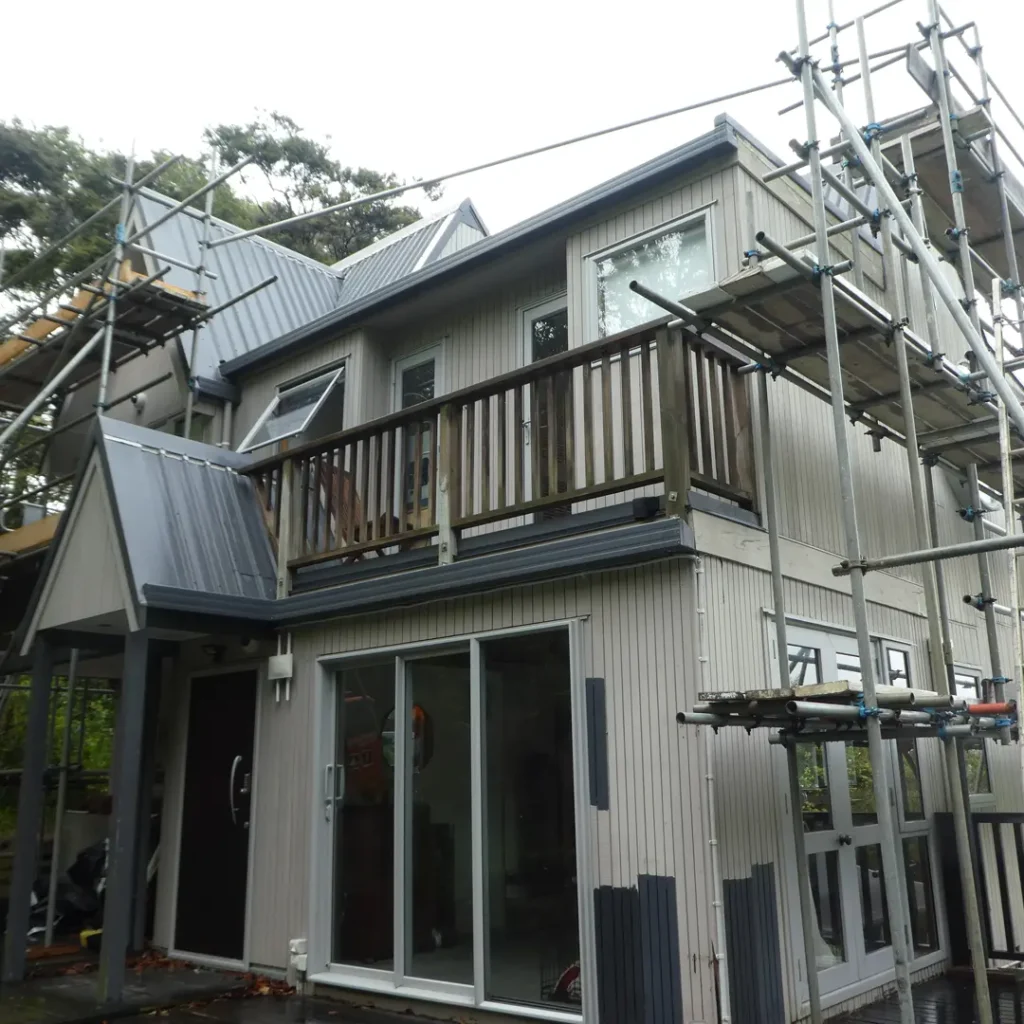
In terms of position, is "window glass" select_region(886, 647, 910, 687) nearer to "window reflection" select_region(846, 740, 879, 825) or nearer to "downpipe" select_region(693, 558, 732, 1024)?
"window reflection" select_region(846, 740, 879, 825)

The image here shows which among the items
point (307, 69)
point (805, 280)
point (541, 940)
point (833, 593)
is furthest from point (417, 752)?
point (307, 69)

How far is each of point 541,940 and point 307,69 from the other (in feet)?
28.3

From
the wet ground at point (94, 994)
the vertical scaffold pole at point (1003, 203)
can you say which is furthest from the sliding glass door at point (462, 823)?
the vertical scaffold pole at point (1003, 203)

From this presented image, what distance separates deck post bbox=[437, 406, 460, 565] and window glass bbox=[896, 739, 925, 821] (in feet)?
10.8

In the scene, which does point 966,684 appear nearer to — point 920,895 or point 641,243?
point 920,895

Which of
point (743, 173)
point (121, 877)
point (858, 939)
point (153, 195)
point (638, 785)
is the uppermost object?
point (153, 195)

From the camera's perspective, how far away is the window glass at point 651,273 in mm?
6477

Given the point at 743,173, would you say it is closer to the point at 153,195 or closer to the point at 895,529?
the point at 895,529

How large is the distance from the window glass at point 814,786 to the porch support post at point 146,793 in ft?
15.8

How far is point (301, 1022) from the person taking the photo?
5.31 meters

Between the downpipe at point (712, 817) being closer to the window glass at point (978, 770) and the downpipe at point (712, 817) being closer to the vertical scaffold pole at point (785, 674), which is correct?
the vertical scaffold pole at point (785, 674)

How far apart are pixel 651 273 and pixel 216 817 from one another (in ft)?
16.9

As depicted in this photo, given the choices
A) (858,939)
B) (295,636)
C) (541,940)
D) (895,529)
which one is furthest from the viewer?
(895,529)

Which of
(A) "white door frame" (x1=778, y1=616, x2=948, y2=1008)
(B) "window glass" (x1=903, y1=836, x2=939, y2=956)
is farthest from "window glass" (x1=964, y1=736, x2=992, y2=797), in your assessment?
(A) "white door frame" (x1=778, y1=616, x2=948, y2=1008)
